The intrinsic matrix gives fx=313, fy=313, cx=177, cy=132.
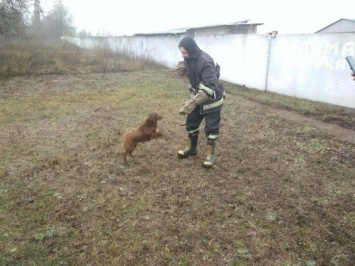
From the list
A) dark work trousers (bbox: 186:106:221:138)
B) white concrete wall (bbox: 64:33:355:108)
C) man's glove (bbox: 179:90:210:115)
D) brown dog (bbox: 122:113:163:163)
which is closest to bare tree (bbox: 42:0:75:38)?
white concrete wall (bbox: 64:33:355:108)

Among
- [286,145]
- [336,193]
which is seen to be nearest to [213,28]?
[286,145]

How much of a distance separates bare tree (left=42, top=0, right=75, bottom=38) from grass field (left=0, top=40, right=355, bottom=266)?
2624cm

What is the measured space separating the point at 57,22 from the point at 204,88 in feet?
107

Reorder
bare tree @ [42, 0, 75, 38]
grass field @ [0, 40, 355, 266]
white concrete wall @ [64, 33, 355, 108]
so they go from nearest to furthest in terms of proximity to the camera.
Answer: grass field @ [0, 40, 355, 266], white concrete wall @ [64, 33, 355, 108], bare tree @ [42, 0, 75, 38]

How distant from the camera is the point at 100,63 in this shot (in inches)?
704

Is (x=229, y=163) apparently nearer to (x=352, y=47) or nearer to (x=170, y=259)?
(x=170, y=259)

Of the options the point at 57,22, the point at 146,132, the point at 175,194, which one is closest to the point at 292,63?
the point at 146,132

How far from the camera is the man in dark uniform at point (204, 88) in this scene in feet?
13.9

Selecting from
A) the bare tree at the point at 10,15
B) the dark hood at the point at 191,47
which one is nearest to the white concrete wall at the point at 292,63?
the dark hood at the point at 191,47

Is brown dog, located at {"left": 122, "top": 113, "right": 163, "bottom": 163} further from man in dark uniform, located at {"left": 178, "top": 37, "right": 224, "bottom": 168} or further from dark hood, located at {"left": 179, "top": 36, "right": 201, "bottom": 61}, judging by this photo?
dark hood, located at {"left": 179, "top": 36, "right": 201, "bottom": 61}

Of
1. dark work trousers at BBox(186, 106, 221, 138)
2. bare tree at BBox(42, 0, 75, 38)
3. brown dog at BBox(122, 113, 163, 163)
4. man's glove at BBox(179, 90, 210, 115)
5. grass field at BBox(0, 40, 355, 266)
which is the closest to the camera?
grass field at BBox(0, 40, 355, 266)

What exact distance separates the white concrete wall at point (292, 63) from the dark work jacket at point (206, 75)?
6031 millimetres

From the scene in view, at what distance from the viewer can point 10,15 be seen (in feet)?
49.3

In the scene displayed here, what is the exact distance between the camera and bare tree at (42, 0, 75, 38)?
101ft
